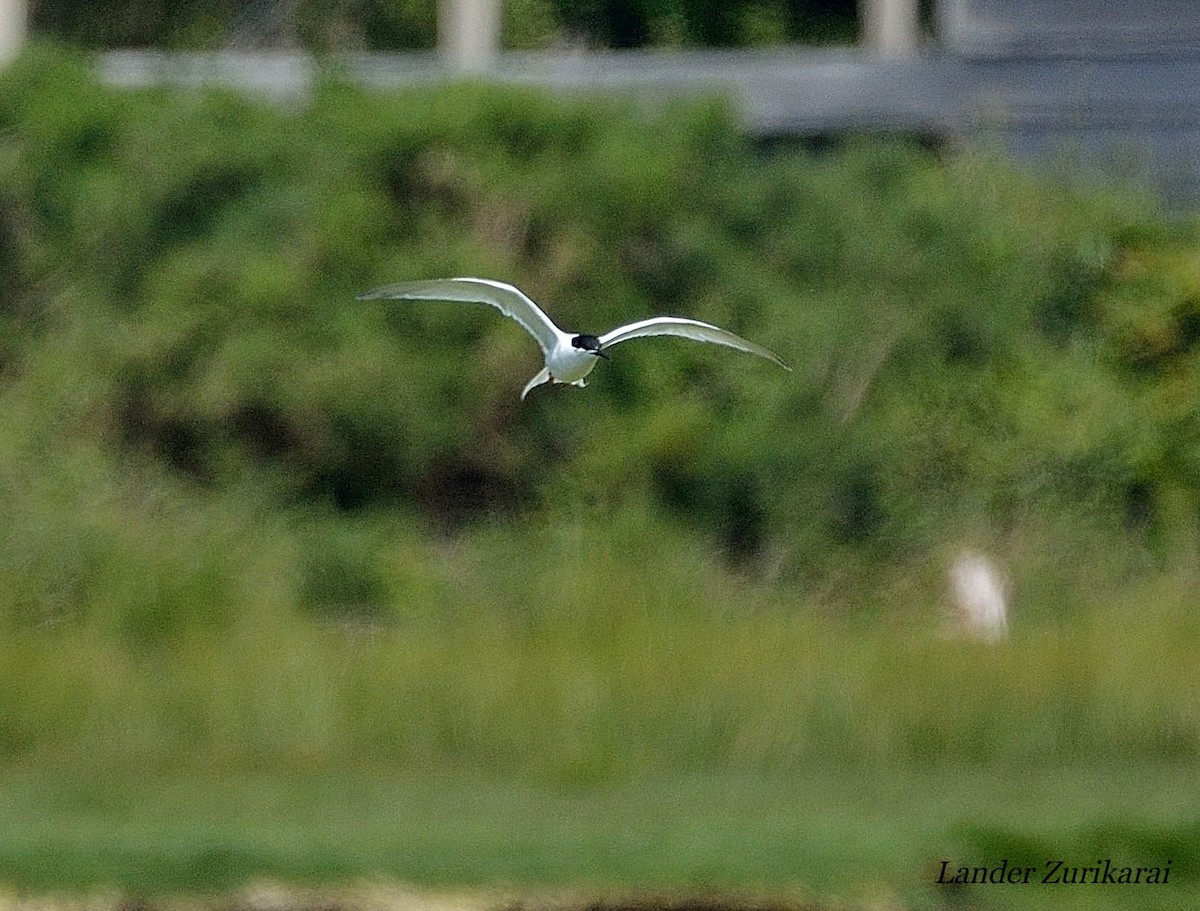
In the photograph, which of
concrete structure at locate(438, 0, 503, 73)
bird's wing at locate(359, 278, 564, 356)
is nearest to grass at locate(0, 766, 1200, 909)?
bird's wing at locate(359, 278, 564, 356)

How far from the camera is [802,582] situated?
14367 mm

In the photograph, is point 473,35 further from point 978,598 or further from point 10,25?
point 978,598

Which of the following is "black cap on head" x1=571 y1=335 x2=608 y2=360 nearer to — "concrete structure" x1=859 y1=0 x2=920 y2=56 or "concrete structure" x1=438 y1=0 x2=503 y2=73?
"concrete structure" x1=438 y1=0 x2=503 y2=73

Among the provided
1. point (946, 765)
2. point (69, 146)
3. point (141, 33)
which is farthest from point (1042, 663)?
point (141, 33)

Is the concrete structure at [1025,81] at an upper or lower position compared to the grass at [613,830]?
upper

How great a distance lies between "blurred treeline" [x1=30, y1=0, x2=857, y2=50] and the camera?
21.2 metres

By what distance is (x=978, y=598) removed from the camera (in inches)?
521

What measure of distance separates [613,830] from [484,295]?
4221mm

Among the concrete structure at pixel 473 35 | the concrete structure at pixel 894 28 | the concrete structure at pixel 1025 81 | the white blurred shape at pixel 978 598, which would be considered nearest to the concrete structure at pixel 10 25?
the concrete structure at pixel 1025 81

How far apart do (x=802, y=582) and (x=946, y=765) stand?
2.53m

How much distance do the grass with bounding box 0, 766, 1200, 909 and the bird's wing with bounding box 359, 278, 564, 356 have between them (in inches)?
133

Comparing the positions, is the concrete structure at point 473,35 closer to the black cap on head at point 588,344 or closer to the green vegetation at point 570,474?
the green vegetation at point 570,474

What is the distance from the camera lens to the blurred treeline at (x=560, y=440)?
39.6 feet

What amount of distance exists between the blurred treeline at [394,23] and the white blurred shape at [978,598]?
322 inches
